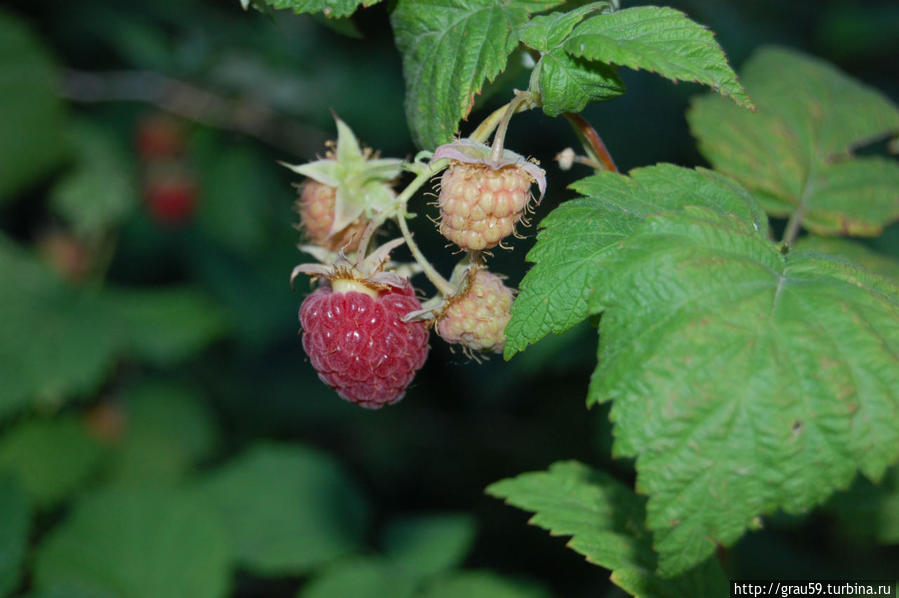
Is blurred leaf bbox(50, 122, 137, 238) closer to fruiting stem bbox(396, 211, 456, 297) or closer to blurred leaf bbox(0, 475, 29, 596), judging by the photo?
blurred leaf bbox(0, 475, 29, 596)

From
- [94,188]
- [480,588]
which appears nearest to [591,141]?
[480,588]

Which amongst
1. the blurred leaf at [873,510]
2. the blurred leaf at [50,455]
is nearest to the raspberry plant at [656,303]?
the blurred leaf at [873,510]

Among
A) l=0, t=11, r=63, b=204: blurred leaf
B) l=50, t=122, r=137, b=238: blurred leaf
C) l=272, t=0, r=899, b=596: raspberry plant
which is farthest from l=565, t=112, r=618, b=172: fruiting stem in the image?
l=0, t=11, r=63, b=204: blurred leaf

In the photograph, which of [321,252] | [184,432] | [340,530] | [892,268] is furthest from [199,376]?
[892,268]

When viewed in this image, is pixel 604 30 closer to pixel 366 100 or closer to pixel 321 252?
pixel 321 252

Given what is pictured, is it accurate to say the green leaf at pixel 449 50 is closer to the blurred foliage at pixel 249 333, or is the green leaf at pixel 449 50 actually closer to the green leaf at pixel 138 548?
the blurred foliage at pixel 249 333

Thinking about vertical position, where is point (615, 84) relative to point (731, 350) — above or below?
above

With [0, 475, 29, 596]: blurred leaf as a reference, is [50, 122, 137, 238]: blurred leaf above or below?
above
